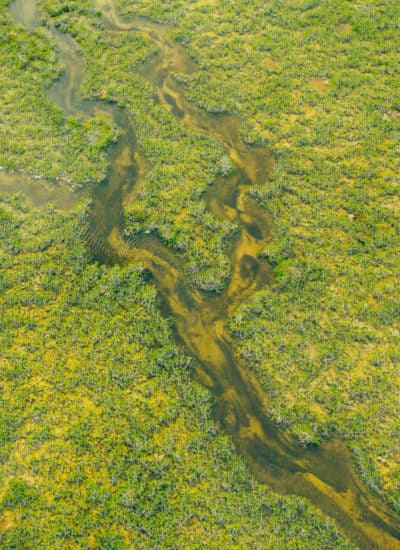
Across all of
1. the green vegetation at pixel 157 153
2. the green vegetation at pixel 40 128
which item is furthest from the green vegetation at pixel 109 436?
the green vegetation at pixel 40 128

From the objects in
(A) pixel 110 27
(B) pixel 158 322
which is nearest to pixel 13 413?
(B) pixel 158 322

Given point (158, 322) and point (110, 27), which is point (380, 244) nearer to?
point (158, 322)

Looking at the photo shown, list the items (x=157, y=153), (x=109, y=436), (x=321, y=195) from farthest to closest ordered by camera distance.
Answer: (x=157, y=153) → (x=321, y=195) → (x=109, y=436)

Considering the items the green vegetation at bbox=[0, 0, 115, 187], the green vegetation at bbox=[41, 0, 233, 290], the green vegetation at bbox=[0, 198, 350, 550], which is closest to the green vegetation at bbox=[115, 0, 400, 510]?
the green vegetation at bbox=[41, 0, 233, 290]

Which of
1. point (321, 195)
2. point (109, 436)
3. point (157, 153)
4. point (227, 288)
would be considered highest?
point (157, 153)

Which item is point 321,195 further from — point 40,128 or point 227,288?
point 40,128

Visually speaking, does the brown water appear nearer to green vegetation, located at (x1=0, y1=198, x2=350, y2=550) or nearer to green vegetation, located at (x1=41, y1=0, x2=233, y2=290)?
green vegetation, located at (x1=41, y1=0, x2=233, y2=290)

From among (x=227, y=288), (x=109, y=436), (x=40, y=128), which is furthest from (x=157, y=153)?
(x=109, y=436)
